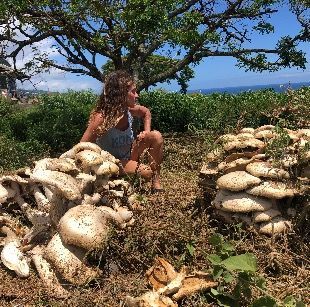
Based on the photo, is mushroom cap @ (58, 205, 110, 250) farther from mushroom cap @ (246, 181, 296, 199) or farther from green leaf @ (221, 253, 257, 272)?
mushroom cap @ (246, 181, 296, 199)

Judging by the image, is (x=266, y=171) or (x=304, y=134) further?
(x=304, y=134)

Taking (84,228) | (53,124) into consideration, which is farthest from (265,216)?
(53,124)

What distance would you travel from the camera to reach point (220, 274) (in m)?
Answer: 4.05

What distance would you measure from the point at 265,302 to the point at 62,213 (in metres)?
2.17

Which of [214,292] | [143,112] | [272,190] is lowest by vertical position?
[214,292]

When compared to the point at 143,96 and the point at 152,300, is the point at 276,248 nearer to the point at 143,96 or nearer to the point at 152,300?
the point at 152,300

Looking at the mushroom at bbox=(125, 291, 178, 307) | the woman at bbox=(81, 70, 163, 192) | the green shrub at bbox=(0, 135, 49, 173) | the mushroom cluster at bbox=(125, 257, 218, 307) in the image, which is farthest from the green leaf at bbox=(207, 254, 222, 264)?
the green shrub at bbox=(0, 135, 49, 173)

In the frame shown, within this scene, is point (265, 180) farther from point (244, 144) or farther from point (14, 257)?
point (14, 257)

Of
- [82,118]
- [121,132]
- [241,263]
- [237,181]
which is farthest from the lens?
[82,118]

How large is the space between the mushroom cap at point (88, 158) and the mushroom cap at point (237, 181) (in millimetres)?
1166

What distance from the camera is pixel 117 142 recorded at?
6980 mm

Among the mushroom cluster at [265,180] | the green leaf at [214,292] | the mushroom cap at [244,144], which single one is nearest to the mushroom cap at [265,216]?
the mushroom cluster at [265,180]

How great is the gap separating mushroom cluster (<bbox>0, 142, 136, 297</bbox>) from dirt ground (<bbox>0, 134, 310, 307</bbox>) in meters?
0.12

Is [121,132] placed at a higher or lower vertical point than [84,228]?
higher
